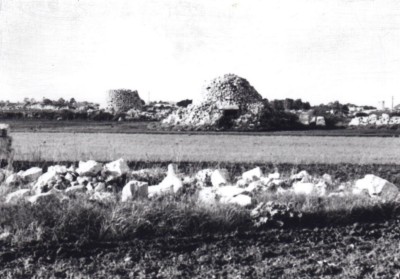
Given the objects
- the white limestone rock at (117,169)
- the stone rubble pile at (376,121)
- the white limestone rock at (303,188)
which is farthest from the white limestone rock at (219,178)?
the stone rubble pile at (376,121)

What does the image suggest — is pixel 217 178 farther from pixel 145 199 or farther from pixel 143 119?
pixel 143 119

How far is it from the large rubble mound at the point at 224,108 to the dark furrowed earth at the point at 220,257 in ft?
94.4

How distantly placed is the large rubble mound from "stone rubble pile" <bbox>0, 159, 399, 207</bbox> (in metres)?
24.9

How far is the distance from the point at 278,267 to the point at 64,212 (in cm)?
318

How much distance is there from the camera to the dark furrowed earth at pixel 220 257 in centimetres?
619

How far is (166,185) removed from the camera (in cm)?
1048

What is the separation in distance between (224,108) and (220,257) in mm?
33545

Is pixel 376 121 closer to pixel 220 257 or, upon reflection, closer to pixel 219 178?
pixel 219 178

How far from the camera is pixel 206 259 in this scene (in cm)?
677

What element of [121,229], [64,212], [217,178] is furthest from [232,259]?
[217,178]

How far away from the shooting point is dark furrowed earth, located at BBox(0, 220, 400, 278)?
619 centimetres

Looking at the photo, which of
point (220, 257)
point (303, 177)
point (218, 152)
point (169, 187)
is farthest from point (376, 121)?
point (220, 257)

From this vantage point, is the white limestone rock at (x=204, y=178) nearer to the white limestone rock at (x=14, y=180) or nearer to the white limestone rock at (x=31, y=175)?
the white limestone rock at (x=31, y=175)

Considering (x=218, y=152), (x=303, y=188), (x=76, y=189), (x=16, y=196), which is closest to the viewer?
(x=16, y=196)
